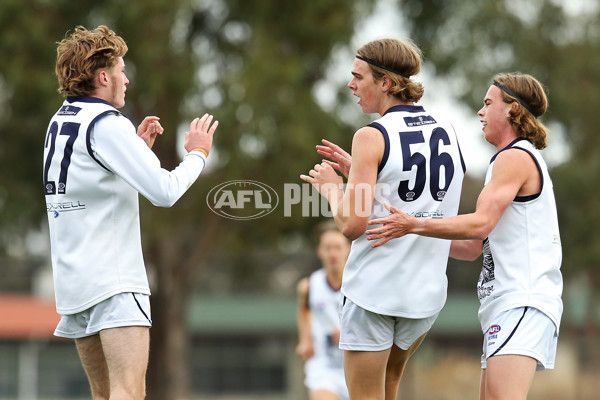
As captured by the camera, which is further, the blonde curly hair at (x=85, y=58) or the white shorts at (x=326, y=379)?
the white shorts at (x=326, y=379)

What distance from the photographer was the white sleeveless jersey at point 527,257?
4.94m

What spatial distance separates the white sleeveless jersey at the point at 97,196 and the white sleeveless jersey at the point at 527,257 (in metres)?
1.73

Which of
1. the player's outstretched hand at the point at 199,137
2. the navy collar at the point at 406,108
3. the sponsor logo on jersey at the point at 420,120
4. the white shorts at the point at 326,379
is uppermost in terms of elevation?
the navy collar at the point at 406,108

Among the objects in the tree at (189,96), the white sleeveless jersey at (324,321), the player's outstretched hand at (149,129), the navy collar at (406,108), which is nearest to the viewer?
the navy collar at (406,108)

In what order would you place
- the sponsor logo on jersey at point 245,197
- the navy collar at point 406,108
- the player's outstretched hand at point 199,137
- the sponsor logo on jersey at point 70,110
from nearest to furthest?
the sponsor logo on jersey at point 70,110, the navy collar at point 406,108, the player's outstretched hand at point 199,137, the sponsor logo on jersey at point 245,197

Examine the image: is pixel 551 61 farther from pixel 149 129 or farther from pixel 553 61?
pixel 149 129

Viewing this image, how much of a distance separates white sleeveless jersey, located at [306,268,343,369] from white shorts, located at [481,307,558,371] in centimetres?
397

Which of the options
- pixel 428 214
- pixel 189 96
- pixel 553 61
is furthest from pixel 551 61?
pixel 428 214

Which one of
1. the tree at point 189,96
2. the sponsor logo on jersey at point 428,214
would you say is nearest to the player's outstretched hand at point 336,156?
the sponsor logo on jersey at point 428,214

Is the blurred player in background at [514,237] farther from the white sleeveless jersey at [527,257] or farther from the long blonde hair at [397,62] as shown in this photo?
the long blonde hair at [397,62]

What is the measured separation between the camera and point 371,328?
488 cm

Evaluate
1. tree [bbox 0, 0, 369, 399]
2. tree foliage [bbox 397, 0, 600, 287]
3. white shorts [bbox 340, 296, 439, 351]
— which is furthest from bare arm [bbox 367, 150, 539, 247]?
tree foliage [bbox 397, 0, 600, 287]

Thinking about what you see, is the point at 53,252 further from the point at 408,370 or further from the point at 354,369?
the point at 408,370

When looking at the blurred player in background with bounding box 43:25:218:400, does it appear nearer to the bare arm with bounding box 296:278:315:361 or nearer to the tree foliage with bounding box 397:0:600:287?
the bare arm with bounding box 296:278:315:361
